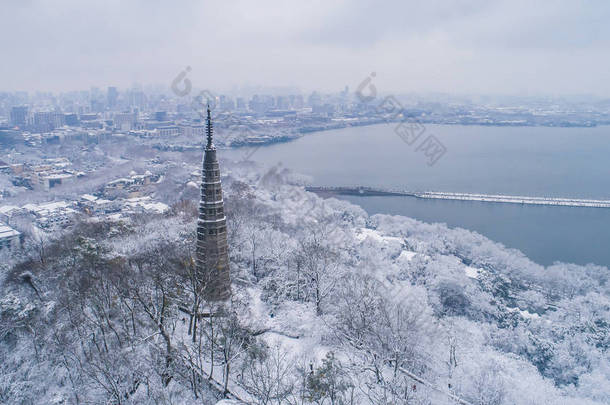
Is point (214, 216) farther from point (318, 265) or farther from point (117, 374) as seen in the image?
point (318, 265)

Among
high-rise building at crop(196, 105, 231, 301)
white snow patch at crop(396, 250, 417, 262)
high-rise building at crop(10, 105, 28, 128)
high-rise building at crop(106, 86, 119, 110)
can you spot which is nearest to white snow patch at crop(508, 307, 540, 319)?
white snow patch at crop(396, 250, 417, 262)

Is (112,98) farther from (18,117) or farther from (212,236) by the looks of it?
(212,236)

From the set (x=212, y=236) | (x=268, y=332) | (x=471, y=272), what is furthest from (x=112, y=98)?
(x=268, y=332)

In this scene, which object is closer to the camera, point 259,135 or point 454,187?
point 454,187

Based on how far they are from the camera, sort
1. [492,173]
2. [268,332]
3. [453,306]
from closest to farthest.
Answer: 1. [268,332]
2. [453,306]
3. [492,173]

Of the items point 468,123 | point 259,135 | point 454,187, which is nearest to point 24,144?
point 259,135

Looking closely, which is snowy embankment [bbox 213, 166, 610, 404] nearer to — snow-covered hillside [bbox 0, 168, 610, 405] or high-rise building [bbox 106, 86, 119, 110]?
snow-covered hillside [bbox 0, 168, 610, 405]
